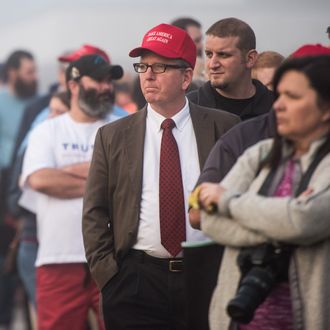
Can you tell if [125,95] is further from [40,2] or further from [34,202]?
[34,202]

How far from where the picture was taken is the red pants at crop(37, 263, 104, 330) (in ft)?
29.9

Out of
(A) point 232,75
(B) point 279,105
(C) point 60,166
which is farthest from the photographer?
(C) point 60,166

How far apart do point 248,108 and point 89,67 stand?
7.35 feet

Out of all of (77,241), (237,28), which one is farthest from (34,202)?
(237,28)

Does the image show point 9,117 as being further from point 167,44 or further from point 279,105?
point 279,105

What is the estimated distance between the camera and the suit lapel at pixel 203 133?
6.71 m

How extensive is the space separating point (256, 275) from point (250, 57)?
2.53 meters

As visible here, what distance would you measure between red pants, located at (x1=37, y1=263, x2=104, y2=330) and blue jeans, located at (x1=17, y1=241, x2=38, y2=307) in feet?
2.13

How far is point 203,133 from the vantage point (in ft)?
22.2

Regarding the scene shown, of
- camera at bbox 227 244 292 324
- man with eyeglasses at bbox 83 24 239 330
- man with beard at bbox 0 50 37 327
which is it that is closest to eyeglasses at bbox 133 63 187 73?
man with eyeglasses at bbox 83 24 239 330

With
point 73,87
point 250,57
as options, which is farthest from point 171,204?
point 73,87

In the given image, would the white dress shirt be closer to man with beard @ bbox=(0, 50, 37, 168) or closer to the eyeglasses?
the eyeglasses

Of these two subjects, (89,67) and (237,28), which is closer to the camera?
(237,28)

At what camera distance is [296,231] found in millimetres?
5234
